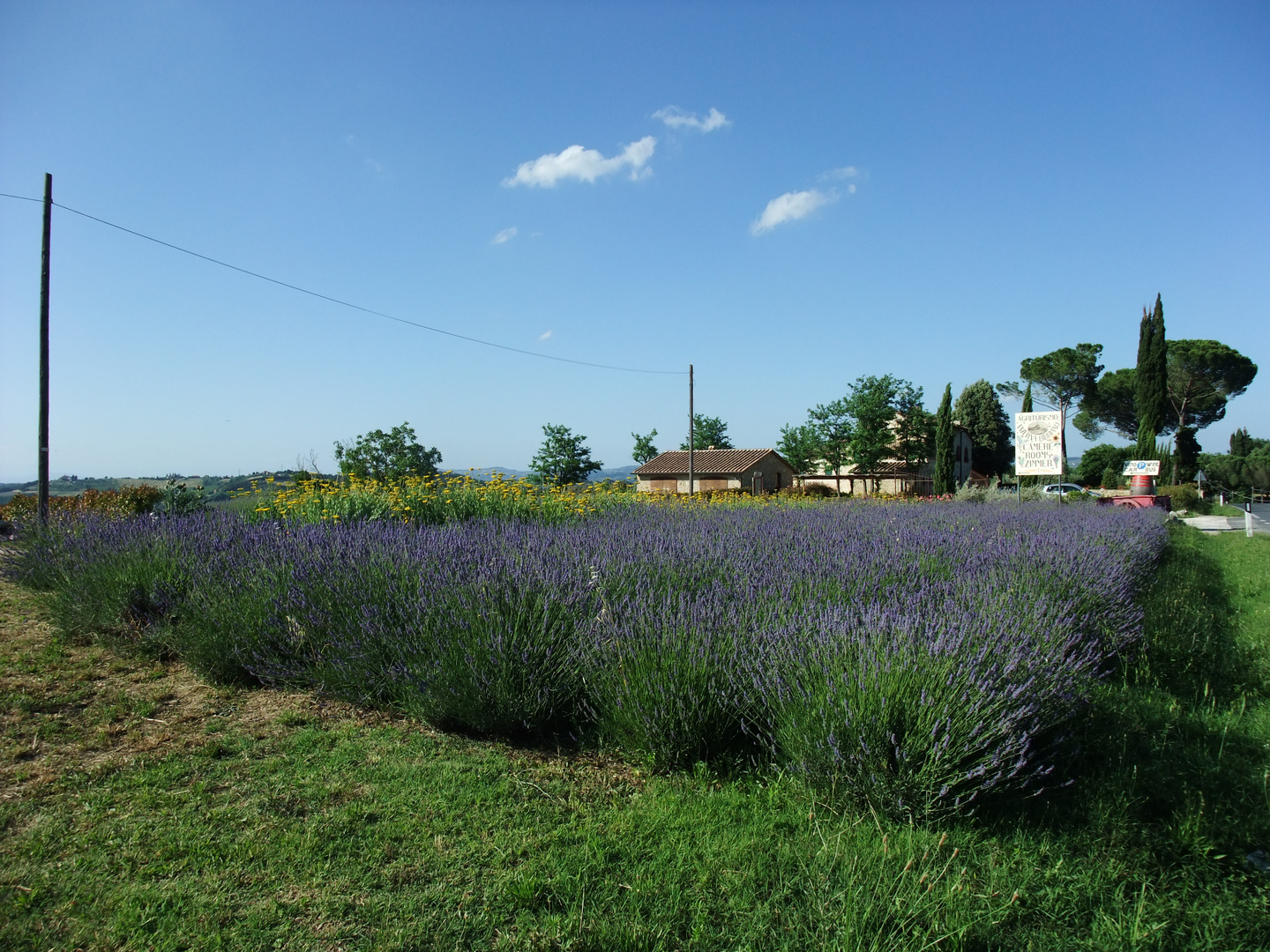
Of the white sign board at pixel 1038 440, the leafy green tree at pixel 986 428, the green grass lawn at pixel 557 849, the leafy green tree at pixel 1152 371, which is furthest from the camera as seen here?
the leafy green tree at pixel 986 428

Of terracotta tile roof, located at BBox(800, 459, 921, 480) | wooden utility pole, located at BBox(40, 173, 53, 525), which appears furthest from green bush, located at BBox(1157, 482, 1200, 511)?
wooden utility pole, located at BBox(40, 173, 53, 525)

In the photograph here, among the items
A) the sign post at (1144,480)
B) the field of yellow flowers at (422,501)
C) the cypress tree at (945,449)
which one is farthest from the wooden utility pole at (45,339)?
the cypress tree at (945,449)

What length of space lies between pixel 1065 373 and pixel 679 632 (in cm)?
5993

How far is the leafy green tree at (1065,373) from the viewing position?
50875 millimetres

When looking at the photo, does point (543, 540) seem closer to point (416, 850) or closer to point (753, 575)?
point (753, 575)

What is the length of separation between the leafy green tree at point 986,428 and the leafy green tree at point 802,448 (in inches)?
711

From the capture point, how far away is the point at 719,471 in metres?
46.6

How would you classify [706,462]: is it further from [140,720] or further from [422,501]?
[140,720]

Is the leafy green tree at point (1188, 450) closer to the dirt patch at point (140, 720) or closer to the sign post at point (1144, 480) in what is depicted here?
the sign post at point (1144, 480)

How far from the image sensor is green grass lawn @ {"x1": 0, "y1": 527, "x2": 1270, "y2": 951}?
1.88 metres

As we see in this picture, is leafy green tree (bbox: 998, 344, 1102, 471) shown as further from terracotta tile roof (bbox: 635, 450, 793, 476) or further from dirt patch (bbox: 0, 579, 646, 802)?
dirt patch (bbox: 0, 579, 646, 802)

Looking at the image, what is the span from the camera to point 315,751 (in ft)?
10.0

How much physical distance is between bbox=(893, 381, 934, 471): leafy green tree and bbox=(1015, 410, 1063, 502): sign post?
84.5 ft

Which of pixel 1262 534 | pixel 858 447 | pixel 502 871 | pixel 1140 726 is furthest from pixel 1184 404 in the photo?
pixel 502 871
